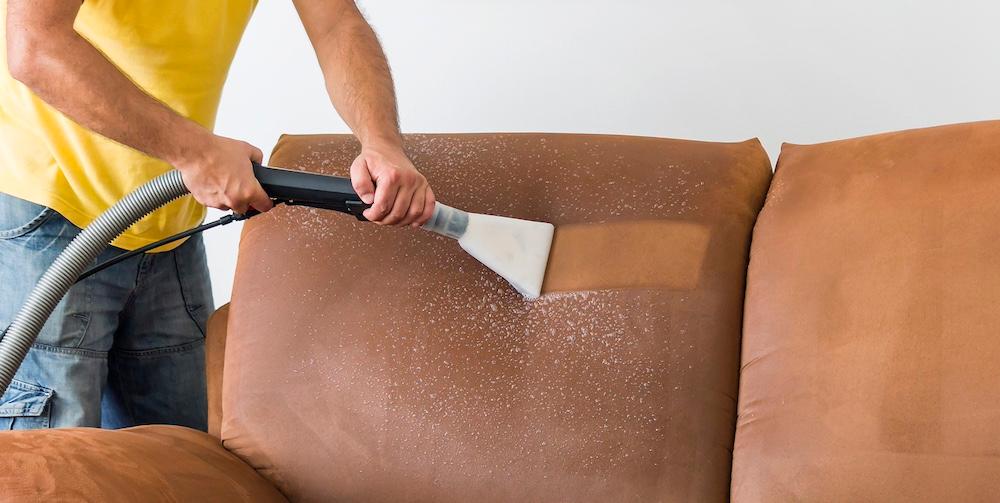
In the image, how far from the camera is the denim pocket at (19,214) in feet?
4.87

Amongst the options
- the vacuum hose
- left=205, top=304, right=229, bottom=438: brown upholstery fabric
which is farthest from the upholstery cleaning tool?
left=205, top=304, right=229, bottom=438: brown upholstery fabric

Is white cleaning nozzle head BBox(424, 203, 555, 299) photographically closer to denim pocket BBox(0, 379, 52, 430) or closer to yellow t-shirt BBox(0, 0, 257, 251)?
yellow t-shirt BBox(0, 0, 257, 251)

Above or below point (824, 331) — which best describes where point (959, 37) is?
above

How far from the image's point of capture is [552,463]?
4.47ft

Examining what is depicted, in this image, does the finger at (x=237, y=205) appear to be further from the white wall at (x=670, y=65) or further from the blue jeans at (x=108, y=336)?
the white wall at (x=670, y=65)

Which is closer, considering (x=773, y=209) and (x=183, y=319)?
(x=773, y=209)

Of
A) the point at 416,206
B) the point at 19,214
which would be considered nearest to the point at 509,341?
Result: the point at 416,206

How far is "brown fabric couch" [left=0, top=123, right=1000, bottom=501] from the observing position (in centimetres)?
129

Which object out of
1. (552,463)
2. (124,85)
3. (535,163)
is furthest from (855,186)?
(124,85)

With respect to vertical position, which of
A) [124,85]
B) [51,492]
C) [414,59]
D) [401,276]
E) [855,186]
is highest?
[414,59]

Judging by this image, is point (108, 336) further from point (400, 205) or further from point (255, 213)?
point (400, 205)

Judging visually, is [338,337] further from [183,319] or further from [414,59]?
[414,59]

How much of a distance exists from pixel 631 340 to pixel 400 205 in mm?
378

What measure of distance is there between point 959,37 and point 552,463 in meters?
1.10
